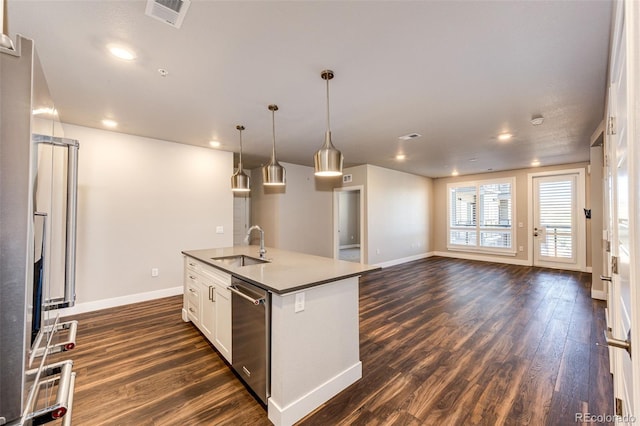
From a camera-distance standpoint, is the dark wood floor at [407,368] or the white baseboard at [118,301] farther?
the white baseboard at [118,301]

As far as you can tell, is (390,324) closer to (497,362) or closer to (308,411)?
(497,362)

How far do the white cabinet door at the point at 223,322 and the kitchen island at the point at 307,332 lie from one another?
0.07 ft

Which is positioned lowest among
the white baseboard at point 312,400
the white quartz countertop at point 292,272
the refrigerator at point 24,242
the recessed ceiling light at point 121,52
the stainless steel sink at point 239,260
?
the white baseboard at point 312,400

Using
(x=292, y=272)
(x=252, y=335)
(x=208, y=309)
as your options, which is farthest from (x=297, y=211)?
(x=252, y=335)

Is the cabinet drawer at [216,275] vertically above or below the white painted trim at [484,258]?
above

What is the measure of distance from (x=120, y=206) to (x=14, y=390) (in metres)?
4.11

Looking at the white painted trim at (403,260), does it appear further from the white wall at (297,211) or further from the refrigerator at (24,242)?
the refrigerator at (24,242)

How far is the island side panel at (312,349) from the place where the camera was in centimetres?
173

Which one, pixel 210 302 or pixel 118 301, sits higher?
pixel 210 302

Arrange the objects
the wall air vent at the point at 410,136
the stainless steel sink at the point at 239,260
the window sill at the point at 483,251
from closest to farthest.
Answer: the stainless steel sink at the point at 239,260 → the wall air vent at the point at 410,136 → the window sill at the point at 483,251

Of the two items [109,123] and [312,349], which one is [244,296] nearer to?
[312,349]

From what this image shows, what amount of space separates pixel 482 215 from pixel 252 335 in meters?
7.58

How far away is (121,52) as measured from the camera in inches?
78.9

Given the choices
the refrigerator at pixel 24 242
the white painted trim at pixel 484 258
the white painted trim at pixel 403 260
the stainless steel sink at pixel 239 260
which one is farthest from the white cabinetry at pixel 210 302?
the white painted trim at pixel 484 258
